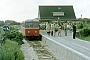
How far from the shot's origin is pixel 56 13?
288 feet

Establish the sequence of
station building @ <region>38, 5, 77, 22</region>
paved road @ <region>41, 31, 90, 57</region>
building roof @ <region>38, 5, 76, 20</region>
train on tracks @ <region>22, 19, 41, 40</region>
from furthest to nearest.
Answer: building roof @ <region>38, 5, 76, 20</region>, station building @ <region>38, 5, 77, 22</region>, train on tracks @ <region>22, 19, 41, 40</region>, paved road @ <region>41, 31, 90, 57</region>

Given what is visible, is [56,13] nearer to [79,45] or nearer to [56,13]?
[56,13]

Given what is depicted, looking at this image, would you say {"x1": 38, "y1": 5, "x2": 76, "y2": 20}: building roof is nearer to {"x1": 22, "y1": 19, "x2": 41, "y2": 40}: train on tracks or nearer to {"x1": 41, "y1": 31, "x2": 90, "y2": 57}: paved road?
{"x1": 22, "y1": 19, "x2": 41, "y2": 40}: train on tracks

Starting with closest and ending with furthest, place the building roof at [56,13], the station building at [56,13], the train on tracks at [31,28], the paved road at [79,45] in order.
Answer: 1. the paved road at [79,45]
2. the train on tracks at [31,28]
3. the station building at [56,13]
4. the building roof at [56,13]

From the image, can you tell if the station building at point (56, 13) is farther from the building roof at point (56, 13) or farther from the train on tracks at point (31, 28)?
the train on tracks at point (31, 28)

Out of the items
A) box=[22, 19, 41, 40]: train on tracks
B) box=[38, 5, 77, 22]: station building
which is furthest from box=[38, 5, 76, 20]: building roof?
box=[22, 19, 41, 40]: train on tracks

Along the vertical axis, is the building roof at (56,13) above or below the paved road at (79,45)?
above

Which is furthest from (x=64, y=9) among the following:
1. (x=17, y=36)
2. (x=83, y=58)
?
(x=83, y=58)

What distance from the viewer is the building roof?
282 feet

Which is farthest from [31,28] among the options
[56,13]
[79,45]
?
[56,13]

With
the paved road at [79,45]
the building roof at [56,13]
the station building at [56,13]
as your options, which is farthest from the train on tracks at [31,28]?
the building roof at [56,13]

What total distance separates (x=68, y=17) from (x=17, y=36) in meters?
58.6

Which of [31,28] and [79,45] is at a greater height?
[31,28]

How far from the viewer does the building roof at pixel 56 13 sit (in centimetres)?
8600
